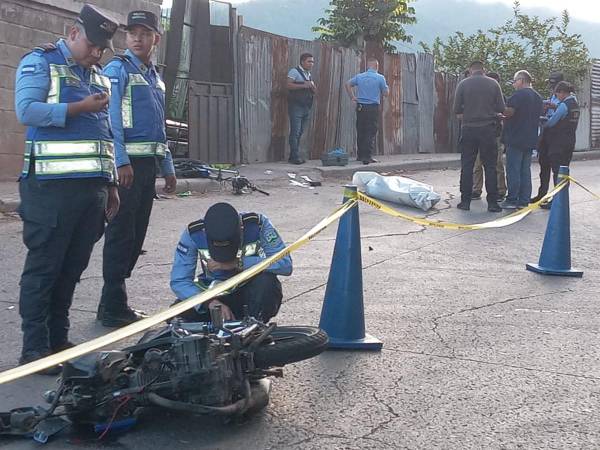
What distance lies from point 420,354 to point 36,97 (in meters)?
2.62

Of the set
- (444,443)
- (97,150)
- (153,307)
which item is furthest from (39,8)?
(444,443)

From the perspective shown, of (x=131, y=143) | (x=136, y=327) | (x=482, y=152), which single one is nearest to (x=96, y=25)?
(x=131, y=143)

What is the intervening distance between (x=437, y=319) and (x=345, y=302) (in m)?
1.02

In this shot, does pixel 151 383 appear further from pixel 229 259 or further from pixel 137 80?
pixel 137 80

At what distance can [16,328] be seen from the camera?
5258 mm

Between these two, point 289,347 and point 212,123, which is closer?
point 289,347

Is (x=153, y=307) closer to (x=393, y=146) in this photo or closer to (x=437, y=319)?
(x=437, y=319)

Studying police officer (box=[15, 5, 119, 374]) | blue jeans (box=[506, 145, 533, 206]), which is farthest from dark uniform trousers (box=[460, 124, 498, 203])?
police officer (box=[15, 5, 119, 374])

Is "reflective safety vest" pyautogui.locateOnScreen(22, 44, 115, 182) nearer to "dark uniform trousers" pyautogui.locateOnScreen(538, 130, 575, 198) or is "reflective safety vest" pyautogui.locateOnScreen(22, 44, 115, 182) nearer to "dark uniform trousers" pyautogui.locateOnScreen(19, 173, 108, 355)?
"dark uniform trousers" pyautogui.locateOnScreen(19, 173, 108, 355)

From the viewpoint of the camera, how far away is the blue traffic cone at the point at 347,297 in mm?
5117

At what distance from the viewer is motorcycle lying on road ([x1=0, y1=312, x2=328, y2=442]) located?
3607mm

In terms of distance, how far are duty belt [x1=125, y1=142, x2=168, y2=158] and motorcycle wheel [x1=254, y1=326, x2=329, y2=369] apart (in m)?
1.73

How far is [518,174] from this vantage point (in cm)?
1137

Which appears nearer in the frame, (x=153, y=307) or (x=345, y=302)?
(x=345, y=302)
